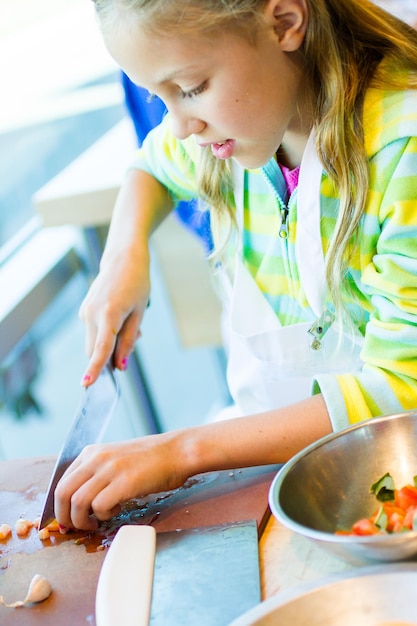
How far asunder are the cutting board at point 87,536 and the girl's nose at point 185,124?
0.34 m

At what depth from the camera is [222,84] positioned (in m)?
0.79

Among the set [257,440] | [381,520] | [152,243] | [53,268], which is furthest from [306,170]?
[152,243]

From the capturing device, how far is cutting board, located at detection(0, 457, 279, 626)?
68cm

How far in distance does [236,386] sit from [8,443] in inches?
31.5

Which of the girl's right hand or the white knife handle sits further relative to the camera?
the girl's right hand

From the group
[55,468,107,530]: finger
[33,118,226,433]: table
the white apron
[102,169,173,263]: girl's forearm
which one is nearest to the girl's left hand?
[55,468,107,530]: finger

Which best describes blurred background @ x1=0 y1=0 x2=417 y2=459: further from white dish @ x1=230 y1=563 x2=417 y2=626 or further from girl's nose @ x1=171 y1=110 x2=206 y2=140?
white dish @ x1=230 y1=563 x2=417 y2=626

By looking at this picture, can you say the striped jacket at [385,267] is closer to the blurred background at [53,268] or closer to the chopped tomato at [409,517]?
the chopped tomato at [409,517]

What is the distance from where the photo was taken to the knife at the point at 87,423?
2.66 ft

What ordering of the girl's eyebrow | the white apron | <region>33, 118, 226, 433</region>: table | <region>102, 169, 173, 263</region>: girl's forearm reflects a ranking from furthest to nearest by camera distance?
<region>33, 118, 226, 433</region>: table → <region>102, 169, 173, 263</region>: girl's forearm → the white apron → the girl's eyebrow

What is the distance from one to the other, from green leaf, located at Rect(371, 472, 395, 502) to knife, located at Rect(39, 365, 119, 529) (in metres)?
0.31

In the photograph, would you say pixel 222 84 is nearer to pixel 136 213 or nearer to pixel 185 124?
pixel 185 124

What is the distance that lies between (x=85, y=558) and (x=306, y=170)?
446mm

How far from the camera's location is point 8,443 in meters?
1.74
